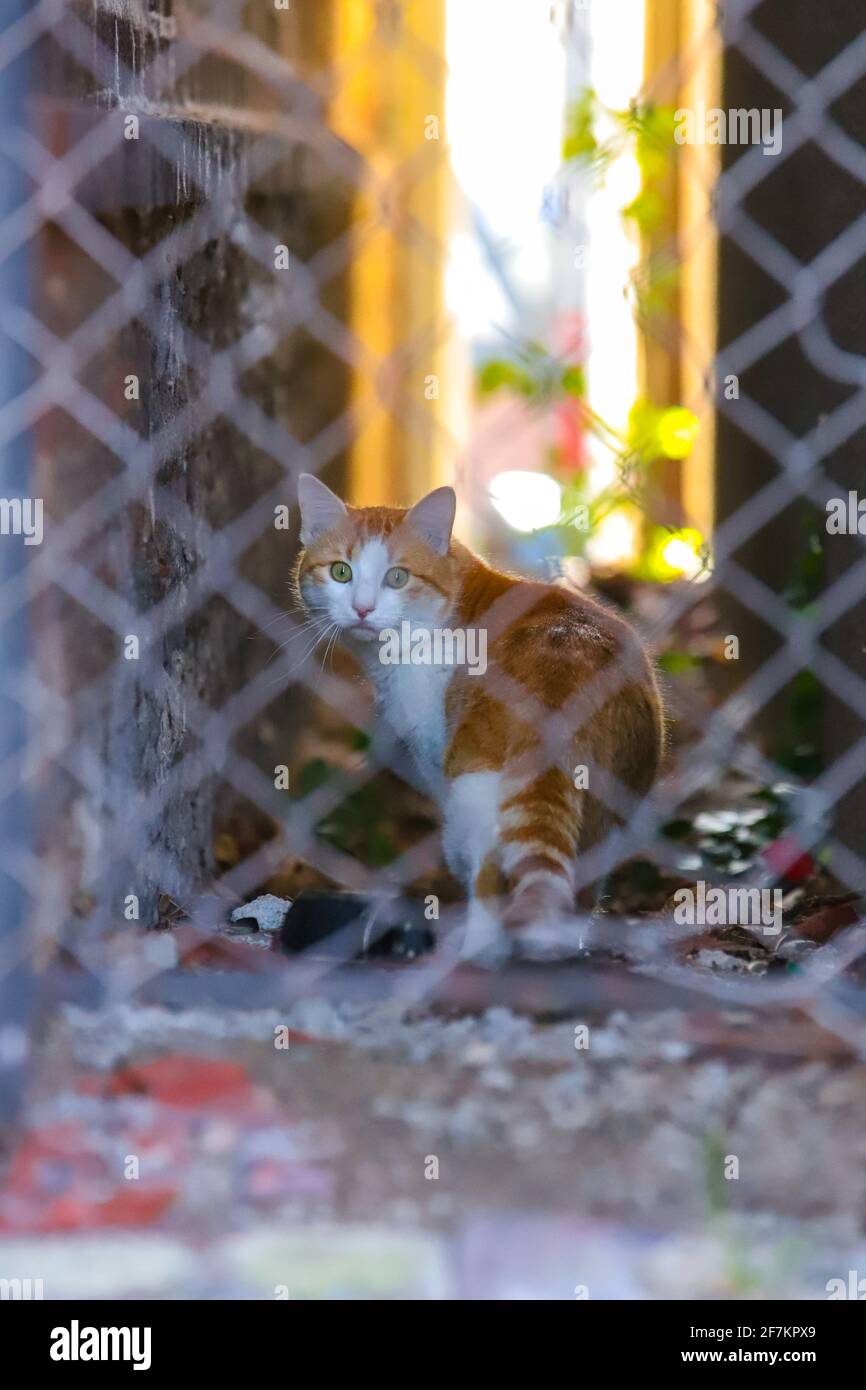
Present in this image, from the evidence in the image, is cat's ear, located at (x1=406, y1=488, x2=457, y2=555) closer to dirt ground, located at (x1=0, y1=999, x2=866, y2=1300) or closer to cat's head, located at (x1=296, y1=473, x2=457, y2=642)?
cat's head, located at (x1=296, y1=473, x2=457, y2=642)

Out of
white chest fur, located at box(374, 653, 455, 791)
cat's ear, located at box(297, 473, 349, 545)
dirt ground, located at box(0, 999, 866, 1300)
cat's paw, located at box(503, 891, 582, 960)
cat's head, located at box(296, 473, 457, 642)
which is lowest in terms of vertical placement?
dirt ground, located at box(0, 999, 866, 1300)

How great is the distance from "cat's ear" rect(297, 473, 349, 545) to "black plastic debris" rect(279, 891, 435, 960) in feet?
2.27

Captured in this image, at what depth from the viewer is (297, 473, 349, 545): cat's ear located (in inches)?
90.4

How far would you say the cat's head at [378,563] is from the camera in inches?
Answer: 87.0

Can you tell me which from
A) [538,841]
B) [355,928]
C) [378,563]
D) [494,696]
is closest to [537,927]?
[538,841]

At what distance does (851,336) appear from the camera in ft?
6.95

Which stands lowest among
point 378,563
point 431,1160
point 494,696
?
point 431,1160

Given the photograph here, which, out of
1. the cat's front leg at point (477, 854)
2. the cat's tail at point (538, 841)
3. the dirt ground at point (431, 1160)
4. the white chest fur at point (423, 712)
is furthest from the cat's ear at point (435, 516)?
the dirt ground at point (431, 1160)

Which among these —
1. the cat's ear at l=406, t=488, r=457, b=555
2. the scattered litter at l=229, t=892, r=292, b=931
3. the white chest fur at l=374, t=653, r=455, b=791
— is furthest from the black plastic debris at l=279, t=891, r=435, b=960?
the cat's ear at l=406, t=488, r=457, b=555

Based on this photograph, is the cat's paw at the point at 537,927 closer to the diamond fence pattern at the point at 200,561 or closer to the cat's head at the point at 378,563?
the diamond fence pattern at the point at 200,561

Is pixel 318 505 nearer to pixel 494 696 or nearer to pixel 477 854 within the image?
pixel 494 696

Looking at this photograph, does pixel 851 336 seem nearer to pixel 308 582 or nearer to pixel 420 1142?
pixel 308 582

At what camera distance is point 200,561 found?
7.23ft

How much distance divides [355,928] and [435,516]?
2.44 feet
